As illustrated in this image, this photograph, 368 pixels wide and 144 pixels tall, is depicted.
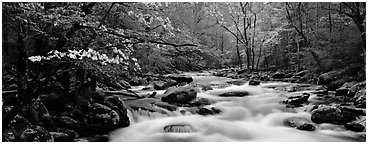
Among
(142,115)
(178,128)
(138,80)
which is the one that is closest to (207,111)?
(178,128)

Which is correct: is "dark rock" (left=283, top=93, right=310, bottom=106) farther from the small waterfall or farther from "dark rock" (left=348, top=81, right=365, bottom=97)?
the small waterfall

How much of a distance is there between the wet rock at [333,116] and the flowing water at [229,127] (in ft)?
0.52

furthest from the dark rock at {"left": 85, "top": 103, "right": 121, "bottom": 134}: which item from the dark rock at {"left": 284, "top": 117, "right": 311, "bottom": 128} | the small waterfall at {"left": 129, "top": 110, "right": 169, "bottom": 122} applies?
the dark rock at {"left": 284, "top": 117, "right": 311, "bottom": 128}

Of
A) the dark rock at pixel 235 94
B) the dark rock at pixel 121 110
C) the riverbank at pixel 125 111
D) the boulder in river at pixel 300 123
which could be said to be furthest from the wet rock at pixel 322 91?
the dark rock at pixel 121 110

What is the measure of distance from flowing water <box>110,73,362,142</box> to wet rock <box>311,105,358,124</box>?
16 centimetres

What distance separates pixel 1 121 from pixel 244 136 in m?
3.73

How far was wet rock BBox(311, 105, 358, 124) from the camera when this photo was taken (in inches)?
208

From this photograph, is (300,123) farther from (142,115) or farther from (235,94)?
(142,115)

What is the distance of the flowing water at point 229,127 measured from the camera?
4949 mm

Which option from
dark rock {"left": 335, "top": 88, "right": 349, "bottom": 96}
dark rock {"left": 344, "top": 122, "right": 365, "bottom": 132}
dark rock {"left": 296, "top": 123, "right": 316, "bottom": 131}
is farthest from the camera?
dark rock {"left": 335, "top": 88, "right": 349, "bottom": 96}

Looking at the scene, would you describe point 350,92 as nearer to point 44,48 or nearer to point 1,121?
point 44,48

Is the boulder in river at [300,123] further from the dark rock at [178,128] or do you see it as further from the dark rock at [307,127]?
the dark rock at [178,128]

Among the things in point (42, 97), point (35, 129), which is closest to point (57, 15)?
point (35, 129)

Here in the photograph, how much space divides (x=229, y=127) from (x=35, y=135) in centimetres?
334
